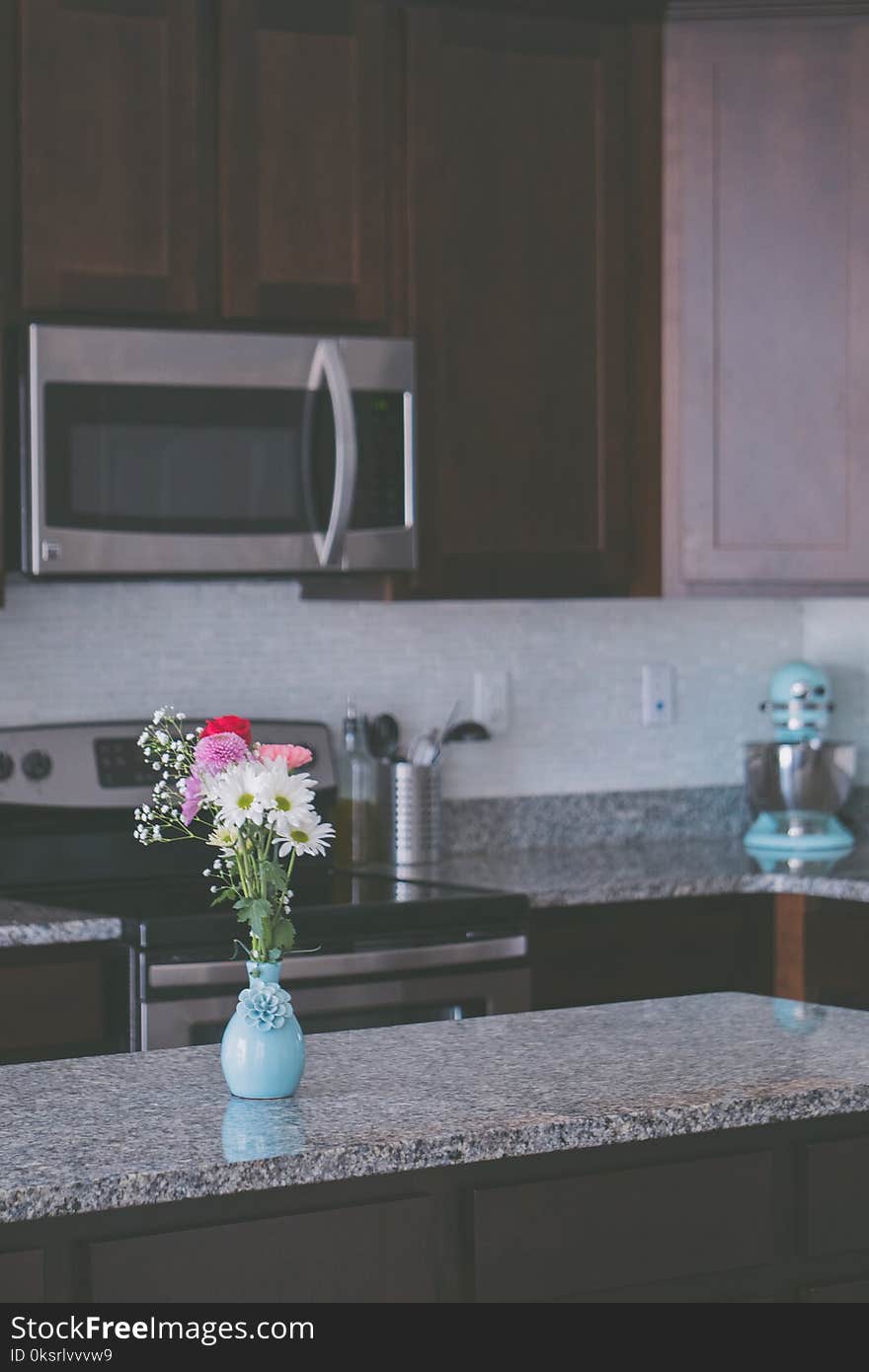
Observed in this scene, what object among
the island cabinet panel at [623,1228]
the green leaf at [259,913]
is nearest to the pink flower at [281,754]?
the green leaf at [259,913]

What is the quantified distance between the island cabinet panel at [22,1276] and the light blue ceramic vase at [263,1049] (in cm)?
30

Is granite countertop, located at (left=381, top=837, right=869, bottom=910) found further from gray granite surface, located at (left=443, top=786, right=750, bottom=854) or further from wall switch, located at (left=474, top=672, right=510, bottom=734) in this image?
wall switch, located at (left=474, top=672, right=510, bottom=734)

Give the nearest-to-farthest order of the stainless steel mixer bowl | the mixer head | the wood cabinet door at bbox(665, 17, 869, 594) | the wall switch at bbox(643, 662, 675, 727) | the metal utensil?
the wood cabinet door at bbox(665, 17, 869, 594), the metal utensil, the stainless steel mixer bowl, the mixer head, the wall switch at bbox(643, 662, 675, 727)

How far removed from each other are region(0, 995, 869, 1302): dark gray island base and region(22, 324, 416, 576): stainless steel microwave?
1.46 metres

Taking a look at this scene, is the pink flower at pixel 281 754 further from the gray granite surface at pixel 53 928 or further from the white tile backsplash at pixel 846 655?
the white tile backsplash at pixel 846 655

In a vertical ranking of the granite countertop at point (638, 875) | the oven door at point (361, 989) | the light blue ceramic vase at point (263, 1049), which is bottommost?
the oven door at point (361, 989)

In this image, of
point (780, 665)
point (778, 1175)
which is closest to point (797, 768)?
point (780, 665)

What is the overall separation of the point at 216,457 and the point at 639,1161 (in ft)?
6.32

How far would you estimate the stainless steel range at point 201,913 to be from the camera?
10.3 ft

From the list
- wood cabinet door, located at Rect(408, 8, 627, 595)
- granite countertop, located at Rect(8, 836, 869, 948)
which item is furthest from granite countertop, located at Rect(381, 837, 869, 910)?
wood cabinet door, located at Rect(408, 8, 627, 595)

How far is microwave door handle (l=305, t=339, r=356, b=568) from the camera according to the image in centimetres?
359

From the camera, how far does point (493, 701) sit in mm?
4215
